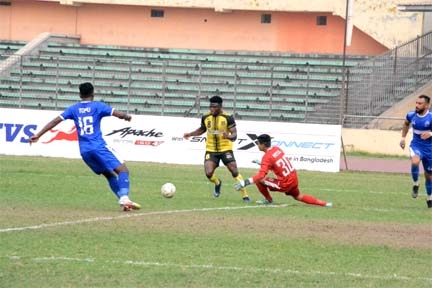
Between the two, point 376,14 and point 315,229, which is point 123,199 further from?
point 376,14

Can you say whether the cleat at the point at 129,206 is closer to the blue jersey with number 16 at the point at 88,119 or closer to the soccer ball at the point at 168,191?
the blue jersey with number 16 at the point at 88,119

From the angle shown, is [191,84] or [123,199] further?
[191,84]

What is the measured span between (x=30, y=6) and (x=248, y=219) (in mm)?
38407

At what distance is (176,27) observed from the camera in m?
52.5

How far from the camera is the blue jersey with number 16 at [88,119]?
702 inches

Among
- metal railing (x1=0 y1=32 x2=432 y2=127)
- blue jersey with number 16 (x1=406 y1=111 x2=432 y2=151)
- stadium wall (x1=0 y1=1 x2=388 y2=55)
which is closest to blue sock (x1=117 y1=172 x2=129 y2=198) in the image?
blue jersey with number 16 (x1=406 y1=111 x2=432 y2=151)

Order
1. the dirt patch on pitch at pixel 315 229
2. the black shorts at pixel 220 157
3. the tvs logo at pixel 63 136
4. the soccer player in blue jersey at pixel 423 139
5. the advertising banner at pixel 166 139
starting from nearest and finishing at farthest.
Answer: the dirt patch on pitch at pixel 315 229 < the soccer player in blue jersey at pixel 423 139 < the black shorts at pixel 220 157 < the advertising banner at pixel 166 139 < the tvs logo at pixel 63 136

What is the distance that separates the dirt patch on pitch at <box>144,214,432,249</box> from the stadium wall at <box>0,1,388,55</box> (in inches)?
1301

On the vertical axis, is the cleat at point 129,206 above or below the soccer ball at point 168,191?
above

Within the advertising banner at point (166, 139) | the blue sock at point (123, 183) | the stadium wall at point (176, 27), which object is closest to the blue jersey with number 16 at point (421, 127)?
the blue sock at point (123, 183)

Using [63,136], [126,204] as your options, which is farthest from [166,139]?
[126,204]

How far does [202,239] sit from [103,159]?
12.9 feet

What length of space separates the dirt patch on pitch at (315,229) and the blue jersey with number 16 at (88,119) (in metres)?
1.76

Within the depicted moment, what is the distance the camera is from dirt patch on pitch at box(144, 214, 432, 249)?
49.4 ft
